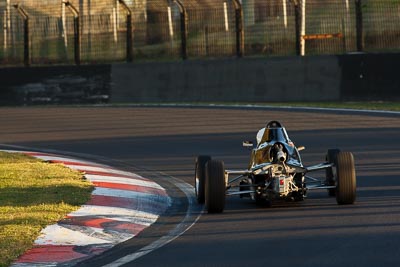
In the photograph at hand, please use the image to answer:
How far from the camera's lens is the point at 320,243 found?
9.70 metres

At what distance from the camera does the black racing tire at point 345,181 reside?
39.6ft

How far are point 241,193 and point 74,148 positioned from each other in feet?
29.7

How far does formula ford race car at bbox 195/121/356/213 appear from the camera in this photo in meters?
11.9

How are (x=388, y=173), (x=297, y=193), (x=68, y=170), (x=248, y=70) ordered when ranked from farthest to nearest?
(x=248, y=70)
(x=68, y=170)
(x=388, y=173)
(x=297, y=193)

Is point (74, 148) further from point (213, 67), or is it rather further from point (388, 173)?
point (213, 67)

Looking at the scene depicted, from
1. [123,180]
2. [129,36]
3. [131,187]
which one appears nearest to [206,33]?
[129,36]

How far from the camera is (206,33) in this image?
34.3m

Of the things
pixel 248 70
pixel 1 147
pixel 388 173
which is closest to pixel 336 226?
pixel 388 173

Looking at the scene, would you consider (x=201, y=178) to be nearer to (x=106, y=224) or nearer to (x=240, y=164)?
(x=106, y=224)

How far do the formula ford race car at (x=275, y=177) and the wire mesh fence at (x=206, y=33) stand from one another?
16.6 m

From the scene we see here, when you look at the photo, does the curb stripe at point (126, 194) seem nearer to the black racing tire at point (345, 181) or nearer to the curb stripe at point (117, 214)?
the curb stripe at point (117, 214)

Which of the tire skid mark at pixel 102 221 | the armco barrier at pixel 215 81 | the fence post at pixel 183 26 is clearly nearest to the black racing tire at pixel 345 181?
the tire skid mark at pixel 102 221

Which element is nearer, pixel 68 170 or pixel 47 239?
pixel 47 239

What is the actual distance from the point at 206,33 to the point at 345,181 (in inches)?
889
